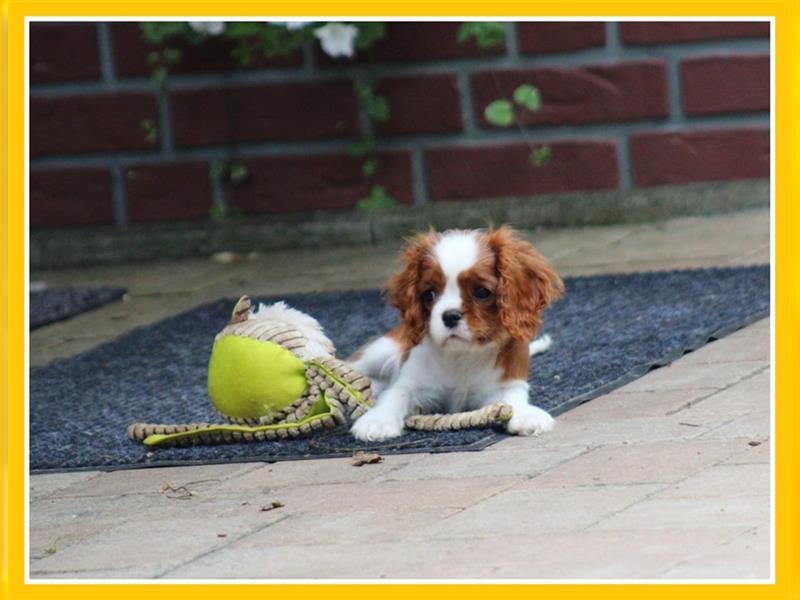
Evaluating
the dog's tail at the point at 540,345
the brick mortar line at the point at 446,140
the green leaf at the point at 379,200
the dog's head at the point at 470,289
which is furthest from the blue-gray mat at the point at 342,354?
the brick mortar line at the point at 446,140

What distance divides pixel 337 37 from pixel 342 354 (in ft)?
6.74

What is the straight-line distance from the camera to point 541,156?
668 cm

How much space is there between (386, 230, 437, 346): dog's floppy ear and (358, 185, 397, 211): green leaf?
116 inches

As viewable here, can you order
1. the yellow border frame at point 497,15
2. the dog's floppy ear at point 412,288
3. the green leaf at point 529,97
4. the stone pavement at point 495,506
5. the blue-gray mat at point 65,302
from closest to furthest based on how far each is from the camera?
the yellow border frame at point 497,15
the stone pavement at point 495,506
the dog's floppy ear at point 412,288
the blue-gray mat at point 65,302
the green leaf at point 529,97

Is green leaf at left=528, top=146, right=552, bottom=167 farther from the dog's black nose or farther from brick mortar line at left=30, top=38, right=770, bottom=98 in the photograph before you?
the dog's black nose

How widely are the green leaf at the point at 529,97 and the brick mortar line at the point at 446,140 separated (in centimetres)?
9

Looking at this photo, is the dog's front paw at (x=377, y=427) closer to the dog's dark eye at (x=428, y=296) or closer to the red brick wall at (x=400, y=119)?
the dog's dark eye at (x=428, y=296)

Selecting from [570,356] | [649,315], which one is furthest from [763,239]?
[570,356]

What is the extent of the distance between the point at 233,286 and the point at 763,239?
2.00m

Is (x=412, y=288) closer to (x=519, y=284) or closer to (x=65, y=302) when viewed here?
(x=519, y=284)

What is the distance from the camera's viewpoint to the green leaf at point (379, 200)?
684 cm

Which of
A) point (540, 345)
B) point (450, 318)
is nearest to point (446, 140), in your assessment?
point (540, 345)

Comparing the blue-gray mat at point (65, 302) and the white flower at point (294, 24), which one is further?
the white flower at point (294, 24)

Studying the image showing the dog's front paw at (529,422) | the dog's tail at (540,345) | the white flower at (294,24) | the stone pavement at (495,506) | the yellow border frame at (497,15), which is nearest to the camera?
the yellow border frame at (497,15)
